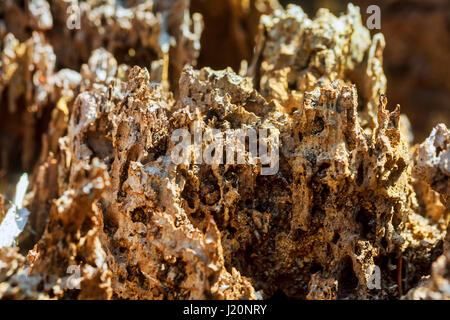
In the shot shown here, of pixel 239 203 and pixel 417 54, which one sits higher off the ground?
pixel 417 54

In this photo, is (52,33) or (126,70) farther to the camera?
(52,33)

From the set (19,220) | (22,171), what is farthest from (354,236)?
(22,171)

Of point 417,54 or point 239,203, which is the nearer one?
point 239,203

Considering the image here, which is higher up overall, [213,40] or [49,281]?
[213,40]

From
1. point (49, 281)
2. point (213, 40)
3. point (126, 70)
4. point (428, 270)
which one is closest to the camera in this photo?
point (49, 281)

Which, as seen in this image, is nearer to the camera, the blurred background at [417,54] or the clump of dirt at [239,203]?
the clump of dirt at [239,203]

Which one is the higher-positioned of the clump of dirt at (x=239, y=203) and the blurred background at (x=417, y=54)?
the blurred background at (x=417, y=54)

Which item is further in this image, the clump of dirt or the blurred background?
the blurred background

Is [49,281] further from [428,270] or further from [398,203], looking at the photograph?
[428,270]

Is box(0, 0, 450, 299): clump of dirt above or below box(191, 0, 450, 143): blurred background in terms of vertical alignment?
below
